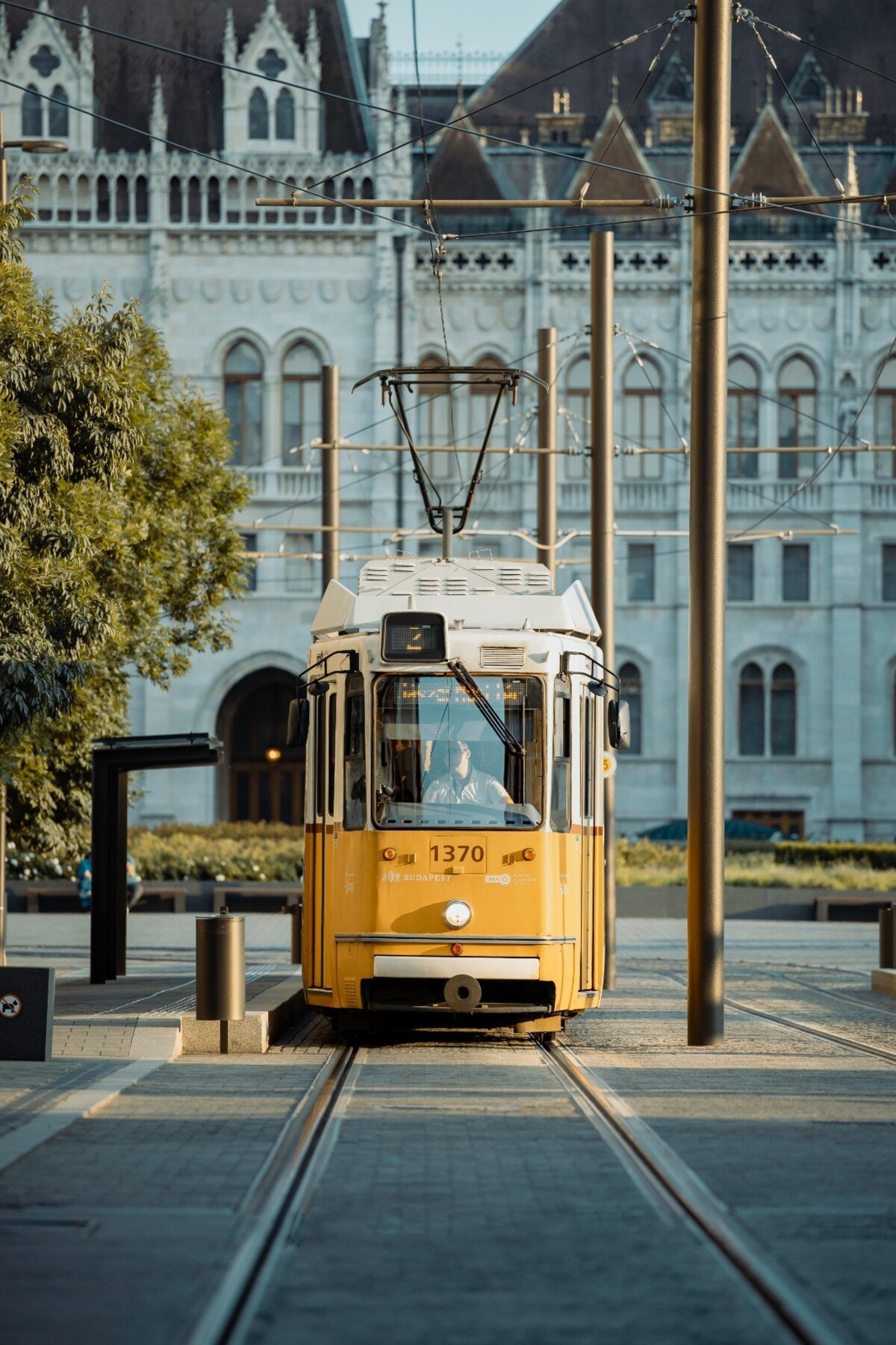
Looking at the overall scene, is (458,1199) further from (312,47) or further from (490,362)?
(312,47)

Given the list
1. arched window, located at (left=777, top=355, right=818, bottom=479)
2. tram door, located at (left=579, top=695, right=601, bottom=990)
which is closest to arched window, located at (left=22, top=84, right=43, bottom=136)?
arched window, located at (left=777, top=355, right=818, bottom=479)

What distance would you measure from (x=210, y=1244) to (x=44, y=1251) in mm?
561

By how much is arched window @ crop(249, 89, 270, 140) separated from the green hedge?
24259 millimetres

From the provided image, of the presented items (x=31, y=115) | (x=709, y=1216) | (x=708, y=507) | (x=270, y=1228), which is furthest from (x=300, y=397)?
(x=270, y=1228)

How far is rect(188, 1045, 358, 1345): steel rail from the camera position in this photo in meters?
5.84

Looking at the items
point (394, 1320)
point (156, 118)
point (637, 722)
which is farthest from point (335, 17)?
point (394, 1320)

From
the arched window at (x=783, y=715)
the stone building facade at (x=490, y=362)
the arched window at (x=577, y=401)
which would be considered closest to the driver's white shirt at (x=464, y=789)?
the stone building facade at (x=490, y=362)

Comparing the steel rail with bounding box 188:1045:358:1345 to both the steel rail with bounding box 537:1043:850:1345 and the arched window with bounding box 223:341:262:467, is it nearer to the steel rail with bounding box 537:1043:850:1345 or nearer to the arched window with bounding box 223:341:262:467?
the steel rail with bounding box 537:1043:850:1345

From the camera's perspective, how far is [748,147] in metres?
55.8

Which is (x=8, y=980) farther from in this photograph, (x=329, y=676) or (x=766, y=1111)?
(x=766, y=1111)

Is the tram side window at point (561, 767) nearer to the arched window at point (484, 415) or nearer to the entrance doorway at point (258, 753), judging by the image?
the arched window at point (484, 415)

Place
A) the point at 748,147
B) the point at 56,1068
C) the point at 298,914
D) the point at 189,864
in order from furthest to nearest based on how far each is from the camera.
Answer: the point at 748,147 → the point at 189,864 → the point at 298,914 → the point at 56,1068

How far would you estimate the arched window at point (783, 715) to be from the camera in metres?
54.4

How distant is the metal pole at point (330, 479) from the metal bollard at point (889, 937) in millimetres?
8621
